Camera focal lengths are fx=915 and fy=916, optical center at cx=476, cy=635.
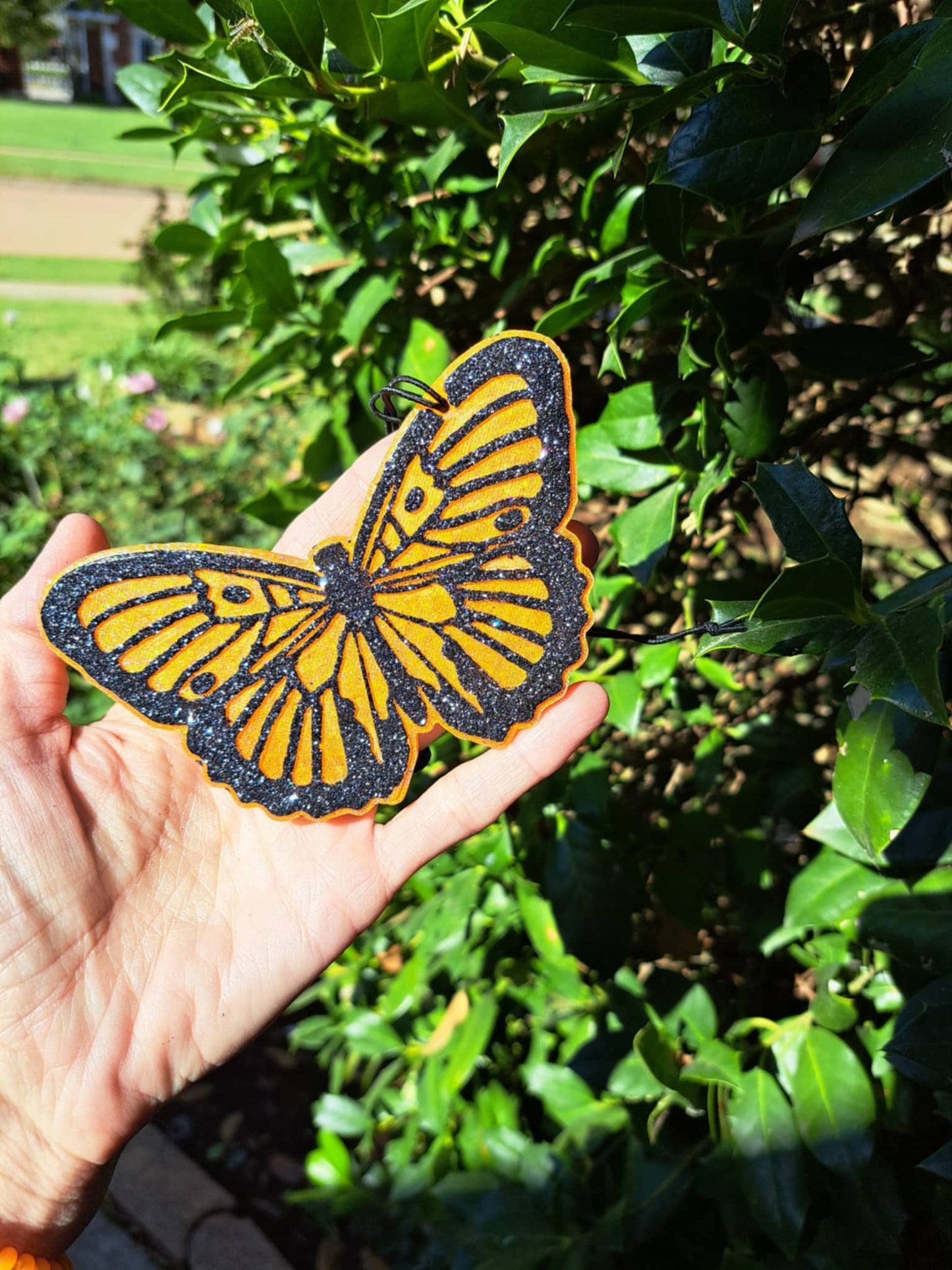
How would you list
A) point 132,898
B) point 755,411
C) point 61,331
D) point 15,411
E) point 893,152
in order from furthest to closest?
point 61,331
point 15,411
point 132,898
point 755,411
point 893,152

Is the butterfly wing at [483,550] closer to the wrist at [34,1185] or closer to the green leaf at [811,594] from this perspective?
the green leaf at [811,594]

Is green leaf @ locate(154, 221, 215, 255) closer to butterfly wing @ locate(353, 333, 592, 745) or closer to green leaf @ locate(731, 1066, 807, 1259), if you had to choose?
A: butterfly wing @ locate(353, 333, 592, 745)

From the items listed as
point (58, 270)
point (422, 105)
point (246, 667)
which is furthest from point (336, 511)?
point (58, 270)

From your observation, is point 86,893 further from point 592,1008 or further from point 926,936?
point 926,936

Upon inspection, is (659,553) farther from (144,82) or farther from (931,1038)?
(144,82)

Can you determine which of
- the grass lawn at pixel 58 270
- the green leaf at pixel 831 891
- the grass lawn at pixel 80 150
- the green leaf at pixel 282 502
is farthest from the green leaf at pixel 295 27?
the grass lawn at pixel 80 150

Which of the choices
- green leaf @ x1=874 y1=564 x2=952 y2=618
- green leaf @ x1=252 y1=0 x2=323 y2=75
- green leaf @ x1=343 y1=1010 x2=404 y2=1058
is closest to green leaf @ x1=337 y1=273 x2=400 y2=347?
green leaf @ x1=252 y1=0 x2=323 y2=75
